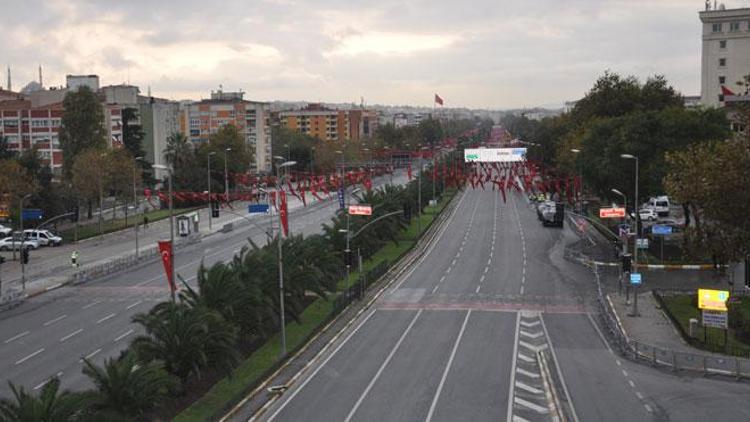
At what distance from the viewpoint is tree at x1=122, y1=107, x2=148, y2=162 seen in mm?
123600

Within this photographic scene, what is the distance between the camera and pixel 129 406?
24.5 metres

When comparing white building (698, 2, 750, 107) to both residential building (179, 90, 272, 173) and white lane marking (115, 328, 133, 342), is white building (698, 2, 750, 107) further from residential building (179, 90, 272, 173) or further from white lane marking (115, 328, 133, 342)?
white lane marking (115, 328, 133, 342)

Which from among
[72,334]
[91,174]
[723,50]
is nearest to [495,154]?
[723,50]

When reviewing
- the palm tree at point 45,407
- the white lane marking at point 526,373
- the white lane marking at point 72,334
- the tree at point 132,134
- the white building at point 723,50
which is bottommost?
the white lane marking at point 72,334

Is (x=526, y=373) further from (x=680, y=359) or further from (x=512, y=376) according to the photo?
(x=680, y=359)

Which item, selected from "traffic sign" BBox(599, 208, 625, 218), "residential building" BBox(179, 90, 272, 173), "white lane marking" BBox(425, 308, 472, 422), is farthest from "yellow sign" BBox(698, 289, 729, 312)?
"residential building" BBox(179, 90, 272, 173)

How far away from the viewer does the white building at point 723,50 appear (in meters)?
110

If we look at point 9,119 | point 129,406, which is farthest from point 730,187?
point 9,119

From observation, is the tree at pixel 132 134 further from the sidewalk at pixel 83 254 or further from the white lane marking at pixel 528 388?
the white lane marking at pixel 528 388

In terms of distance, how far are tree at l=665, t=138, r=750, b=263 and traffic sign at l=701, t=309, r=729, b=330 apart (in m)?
5.46

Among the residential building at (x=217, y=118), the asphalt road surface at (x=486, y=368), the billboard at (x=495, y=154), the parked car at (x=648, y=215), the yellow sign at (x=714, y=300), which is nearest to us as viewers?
the asphalt road surface at (x=486, y=368)

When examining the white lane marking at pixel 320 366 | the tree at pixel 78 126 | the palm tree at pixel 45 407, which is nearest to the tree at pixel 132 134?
the tree at pixel 78 126

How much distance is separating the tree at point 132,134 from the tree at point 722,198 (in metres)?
87.5

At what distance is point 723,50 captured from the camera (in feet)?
364
